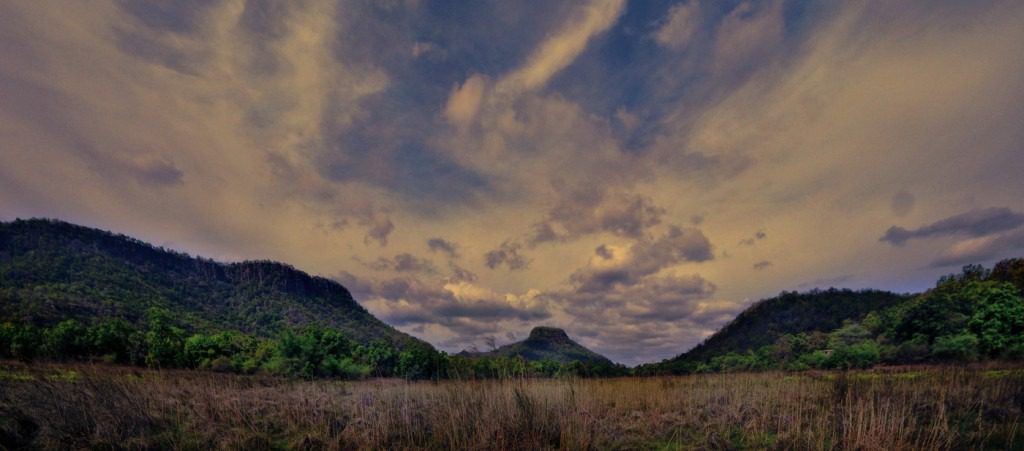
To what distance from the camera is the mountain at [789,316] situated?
75750 millimetres

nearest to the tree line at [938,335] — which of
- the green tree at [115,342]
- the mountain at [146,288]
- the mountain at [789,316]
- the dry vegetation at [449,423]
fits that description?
the dry vegetation at [449,423]

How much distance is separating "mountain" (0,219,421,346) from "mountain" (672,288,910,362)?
70631mm

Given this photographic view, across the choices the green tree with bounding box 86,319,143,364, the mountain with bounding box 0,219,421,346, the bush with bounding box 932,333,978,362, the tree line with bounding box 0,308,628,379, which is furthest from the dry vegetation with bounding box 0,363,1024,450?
the mountain with bounding box 0,219,421,346

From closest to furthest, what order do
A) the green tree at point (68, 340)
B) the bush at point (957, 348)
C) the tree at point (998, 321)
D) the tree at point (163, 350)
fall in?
the bush at point (957, 348) < the tree at point (998, 321) < the green tree at point (68, 340) < the tree at point (163, 350)

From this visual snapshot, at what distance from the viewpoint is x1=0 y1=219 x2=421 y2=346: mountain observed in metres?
55.4

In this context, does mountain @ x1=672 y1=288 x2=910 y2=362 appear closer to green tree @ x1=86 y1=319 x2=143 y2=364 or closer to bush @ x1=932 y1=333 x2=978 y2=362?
bush @ x1=932 y1=333 x2=978 y2=362

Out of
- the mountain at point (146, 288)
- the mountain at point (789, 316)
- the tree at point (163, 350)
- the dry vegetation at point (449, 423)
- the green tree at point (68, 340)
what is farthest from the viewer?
the mountain at point (789, 316)

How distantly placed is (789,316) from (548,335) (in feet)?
240

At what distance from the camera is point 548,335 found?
466ft

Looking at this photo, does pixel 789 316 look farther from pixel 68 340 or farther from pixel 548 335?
pixel 68 340

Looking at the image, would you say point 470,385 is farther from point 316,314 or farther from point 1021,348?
point 316,314

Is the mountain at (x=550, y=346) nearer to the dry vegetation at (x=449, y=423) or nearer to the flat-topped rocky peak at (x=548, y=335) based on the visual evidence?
the flat-topped rocky peak at (x=548, y=335)

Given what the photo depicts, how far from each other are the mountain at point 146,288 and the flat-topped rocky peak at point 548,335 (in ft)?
179

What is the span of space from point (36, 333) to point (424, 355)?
3410 cm
